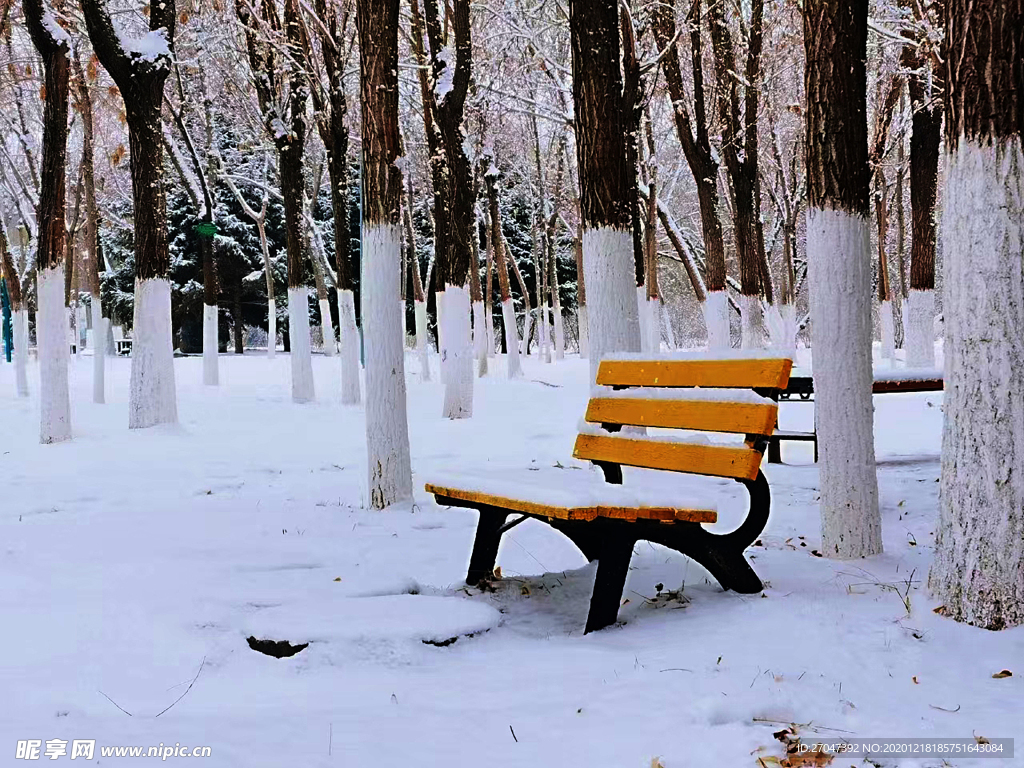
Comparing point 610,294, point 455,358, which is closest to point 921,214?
point 455,358

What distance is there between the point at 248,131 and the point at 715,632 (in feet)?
81.0

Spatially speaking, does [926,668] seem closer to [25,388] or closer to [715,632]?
[715,632]

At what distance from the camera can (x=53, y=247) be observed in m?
9.37

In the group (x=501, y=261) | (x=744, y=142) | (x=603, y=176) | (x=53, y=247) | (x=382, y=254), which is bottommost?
(x=382, y=254)

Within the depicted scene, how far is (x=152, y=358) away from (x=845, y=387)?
306 inches

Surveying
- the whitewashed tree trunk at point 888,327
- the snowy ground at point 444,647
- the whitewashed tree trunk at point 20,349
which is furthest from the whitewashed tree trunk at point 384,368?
the whitewashed tree trunk at point 888,327

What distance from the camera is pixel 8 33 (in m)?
13.4

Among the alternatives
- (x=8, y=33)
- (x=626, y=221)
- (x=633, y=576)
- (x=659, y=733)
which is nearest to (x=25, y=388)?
(x=8, y=33)

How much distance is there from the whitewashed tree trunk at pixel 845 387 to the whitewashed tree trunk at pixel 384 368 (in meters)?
2.69

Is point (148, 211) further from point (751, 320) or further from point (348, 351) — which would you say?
point (751, 320)

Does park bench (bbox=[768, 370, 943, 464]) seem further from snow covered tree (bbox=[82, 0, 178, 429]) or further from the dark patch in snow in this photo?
snow covered tree (bbox=[82, 0, 178, 429])

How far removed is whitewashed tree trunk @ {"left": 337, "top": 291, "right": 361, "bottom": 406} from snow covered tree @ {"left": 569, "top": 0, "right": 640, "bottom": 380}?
866 cm

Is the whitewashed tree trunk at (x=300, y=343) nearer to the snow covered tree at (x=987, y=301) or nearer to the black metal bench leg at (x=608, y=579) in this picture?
the black metal bench leg at (x=608, y=579)

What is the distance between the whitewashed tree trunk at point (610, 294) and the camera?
5.91m
